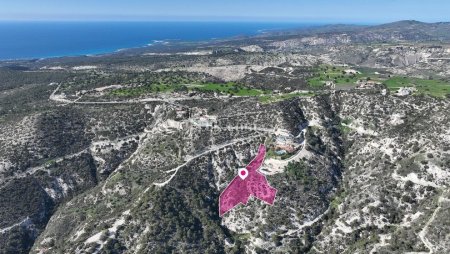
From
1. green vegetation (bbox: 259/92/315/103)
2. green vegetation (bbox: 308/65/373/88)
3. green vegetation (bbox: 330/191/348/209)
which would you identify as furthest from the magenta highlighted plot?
green vegetation (bbox: 308/65/373/88)

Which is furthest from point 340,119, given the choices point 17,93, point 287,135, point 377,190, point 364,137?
point 17,93

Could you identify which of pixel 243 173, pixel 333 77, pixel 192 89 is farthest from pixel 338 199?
pixel 192 89

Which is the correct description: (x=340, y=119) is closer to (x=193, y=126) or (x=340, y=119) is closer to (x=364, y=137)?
(x=364, y=137)

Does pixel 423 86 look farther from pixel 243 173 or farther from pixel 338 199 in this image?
pixel 243 173

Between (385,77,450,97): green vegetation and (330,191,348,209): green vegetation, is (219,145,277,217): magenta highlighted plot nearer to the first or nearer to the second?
(330,191,348,209): green vegetation

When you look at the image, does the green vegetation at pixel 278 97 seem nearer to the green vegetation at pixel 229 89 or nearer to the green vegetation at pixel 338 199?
the green vegetation at pixel 229 89

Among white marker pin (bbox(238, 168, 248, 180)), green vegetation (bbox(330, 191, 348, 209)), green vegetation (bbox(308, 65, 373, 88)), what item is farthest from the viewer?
green vegetation (bbox(308, 65, 373, 88))
